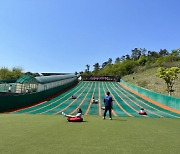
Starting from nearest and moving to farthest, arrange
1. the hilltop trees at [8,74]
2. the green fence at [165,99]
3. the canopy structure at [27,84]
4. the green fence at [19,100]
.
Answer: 1. the green fence at [19,100]
2. the green fence at [165,99]
3. the canopy structure at [27,84]
4. the hilltop trees at [8,74]

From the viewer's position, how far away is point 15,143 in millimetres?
7398

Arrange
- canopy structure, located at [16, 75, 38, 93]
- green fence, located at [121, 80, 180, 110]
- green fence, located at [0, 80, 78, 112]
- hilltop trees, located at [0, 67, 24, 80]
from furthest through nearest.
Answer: hilltop trees, located at [0, 67, 24, 80], canopy structure, located at [16, 75, 38, 93], green fence, located at [121, 80, 180, 110], green fence, located at [0, 80, 78, 112]

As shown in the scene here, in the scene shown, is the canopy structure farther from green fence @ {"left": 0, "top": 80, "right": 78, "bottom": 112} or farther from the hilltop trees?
the hilltop trees

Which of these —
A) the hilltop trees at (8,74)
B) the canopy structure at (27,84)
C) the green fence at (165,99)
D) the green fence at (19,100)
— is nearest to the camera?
the green fence at (19,100)

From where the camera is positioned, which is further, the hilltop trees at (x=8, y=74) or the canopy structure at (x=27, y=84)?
Result: the hilltop trees at (x=8, y=74)

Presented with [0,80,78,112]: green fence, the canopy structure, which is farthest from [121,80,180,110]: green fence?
the canopy structure

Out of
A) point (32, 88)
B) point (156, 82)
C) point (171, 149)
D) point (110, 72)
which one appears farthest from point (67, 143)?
point (110, 72)

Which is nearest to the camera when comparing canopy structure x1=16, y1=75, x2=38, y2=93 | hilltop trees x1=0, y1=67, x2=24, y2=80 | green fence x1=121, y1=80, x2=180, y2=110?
green fence x1=121, y1=80, x2=180, y2=110

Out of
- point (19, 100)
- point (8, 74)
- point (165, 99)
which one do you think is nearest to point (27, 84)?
point (19, 100)

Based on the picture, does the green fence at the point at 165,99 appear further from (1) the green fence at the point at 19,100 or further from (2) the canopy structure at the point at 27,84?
(2) the canopy structure at the point at 27,84

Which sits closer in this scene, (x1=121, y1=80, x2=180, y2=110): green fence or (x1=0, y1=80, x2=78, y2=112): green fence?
(x1=0, y1=80, x2=78, y2=112): green fence

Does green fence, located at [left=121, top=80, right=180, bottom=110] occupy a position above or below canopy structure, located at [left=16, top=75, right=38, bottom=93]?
below

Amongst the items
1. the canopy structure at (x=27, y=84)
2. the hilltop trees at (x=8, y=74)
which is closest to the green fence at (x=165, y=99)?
the canopy structure at (x=27, y=84)

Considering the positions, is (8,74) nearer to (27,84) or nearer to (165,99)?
(27,84)
